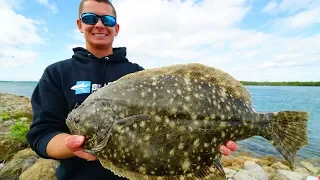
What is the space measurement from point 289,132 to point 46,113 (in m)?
3.33

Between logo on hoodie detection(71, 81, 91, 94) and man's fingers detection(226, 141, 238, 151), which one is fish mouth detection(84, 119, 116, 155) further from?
man's fingers detection(226, 141, 238, 151)

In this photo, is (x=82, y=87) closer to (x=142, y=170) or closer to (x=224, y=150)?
(x=142, y=170)

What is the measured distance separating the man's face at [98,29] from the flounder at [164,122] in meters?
1.31

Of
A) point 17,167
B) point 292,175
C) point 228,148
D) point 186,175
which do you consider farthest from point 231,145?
point 292,175

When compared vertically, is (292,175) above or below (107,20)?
below

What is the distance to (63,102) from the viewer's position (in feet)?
12.0

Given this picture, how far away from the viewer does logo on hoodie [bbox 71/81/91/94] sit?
11.8ft

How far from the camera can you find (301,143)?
3742 mm

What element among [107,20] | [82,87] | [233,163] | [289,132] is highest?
[107,20]

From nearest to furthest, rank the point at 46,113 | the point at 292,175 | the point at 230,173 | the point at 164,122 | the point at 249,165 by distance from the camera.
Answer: the point at 164,122 → the point at 46,113 → the point at 230,173 → the point at 249,165 → the point at 292,175

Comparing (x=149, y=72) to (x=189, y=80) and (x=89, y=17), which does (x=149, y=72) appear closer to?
(x=189, y=80)

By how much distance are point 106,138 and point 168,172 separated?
0.83m

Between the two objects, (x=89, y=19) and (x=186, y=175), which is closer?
(x=186, y=175)

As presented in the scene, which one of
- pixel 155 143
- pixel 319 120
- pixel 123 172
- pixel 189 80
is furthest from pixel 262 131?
pixel 319 120
